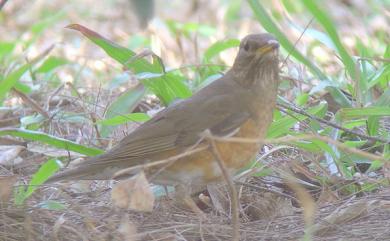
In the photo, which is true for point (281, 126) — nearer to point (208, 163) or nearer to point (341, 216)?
point (208, 163)

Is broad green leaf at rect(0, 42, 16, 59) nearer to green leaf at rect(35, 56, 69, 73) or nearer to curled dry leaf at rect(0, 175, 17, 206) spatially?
green leaf at rect(35, 56, 69, 73)

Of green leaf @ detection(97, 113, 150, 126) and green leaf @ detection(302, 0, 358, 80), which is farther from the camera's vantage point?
green leaf @ detection(302, 0, 358, 80)

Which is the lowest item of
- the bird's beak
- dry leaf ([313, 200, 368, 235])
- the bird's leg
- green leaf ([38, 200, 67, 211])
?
dry leaf ([313, 200, 368, 235])

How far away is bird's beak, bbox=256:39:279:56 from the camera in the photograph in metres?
3.95

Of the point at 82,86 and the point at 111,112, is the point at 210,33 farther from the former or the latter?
the point at 111,112

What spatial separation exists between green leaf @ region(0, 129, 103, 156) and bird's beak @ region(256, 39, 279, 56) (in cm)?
88

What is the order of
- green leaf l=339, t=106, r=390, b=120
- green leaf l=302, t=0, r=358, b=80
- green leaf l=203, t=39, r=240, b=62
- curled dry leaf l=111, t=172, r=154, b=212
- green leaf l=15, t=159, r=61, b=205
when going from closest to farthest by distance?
1. curled dry leaf l=111, t=172, r=154, b=212
2. green leaf l=15, t=159, r=61, b=205
3. green leaf l=339, t=106, r=390, b=120
4. green leaf l=302, t=0, r=358, b=80
5. green leaf l=203, t=39, r=240, b=62

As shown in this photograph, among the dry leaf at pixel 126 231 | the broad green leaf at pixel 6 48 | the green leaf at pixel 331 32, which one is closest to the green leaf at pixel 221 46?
the green leaf at pixel 331 32

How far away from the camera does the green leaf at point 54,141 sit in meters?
4.16

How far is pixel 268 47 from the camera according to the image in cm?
399

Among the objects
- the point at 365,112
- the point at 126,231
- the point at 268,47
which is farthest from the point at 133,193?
the point at 365,112

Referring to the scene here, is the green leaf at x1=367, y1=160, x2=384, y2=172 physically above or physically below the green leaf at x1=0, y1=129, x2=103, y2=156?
below

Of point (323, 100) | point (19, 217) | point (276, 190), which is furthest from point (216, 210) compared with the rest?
point (323, 100)

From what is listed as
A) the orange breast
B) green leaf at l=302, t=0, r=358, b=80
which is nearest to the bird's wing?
the orange breast
